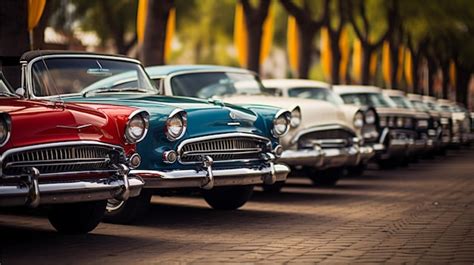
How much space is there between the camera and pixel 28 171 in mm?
8672

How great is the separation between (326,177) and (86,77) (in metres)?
6.42

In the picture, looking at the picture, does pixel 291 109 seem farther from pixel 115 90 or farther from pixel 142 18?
pixel 142 18

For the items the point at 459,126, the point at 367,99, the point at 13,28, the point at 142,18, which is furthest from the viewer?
the point at 459,126

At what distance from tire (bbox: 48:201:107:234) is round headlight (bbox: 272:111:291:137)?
9.87ft

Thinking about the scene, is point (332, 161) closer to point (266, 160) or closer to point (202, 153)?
point (266, 160)

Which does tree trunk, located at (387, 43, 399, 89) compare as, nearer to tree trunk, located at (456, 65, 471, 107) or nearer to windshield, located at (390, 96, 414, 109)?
tree trunk, located at (456, 65, 471, 107)

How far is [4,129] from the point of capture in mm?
8570

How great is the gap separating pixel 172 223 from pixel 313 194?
4252 millimetres

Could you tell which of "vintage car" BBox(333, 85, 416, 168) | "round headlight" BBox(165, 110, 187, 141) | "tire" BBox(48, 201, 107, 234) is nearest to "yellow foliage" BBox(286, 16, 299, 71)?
"vintage car" BBox(333, 85, 416, 168)

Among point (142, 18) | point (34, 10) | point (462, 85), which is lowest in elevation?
point (462, 85)

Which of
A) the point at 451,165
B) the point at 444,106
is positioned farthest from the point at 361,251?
the point at 444,106

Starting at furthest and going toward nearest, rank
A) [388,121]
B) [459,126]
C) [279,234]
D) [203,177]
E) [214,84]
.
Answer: [459,126], [388,121], [214,84], [203,177], [279,234]

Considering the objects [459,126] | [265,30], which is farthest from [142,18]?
[459,126]

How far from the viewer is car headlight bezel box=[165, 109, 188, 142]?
10688 millimetres
